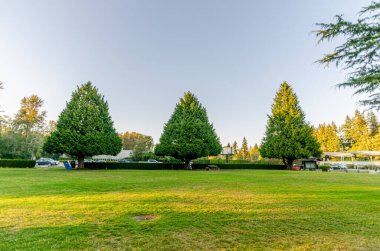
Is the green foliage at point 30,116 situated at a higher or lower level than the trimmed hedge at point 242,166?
higher

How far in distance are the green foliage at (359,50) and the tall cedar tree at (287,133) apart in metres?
35.2

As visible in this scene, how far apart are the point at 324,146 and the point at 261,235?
86.0 metres

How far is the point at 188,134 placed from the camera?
1389 inches

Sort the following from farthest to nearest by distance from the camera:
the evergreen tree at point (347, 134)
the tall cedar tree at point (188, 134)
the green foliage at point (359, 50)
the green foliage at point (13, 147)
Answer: the evergreen tree at point (347, 134)
the green foliage at point (13, 147)
the tall cedar tree at point (188, 134)
the green foliage at point (359, 50)

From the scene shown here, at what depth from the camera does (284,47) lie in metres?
21.5

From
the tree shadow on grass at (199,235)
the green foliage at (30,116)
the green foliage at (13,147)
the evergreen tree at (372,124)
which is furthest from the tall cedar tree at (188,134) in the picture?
the evergreen tree at (372,124)

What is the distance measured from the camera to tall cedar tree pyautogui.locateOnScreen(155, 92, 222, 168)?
1371 inches

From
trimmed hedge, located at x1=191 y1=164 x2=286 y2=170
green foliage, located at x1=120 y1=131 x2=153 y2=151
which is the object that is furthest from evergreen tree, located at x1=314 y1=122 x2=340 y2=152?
green foliage, located at x1=120 y1=131 x2=153 y2=151

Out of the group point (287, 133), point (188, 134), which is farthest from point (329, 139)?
point (188, 134)

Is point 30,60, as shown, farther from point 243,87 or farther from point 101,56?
point 243,87

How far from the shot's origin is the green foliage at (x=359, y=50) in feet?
21.7

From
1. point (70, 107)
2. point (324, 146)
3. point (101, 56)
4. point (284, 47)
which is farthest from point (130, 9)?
point (324, 146)

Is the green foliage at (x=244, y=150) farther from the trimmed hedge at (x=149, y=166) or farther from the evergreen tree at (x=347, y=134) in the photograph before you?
the trimmed hedge at (x=149, y=166)

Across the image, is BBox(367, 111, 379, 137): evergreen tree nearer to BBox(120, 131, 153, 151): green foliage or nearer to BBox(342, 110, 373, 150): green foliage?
BBox(342, 110, 373, 150): green foliage
